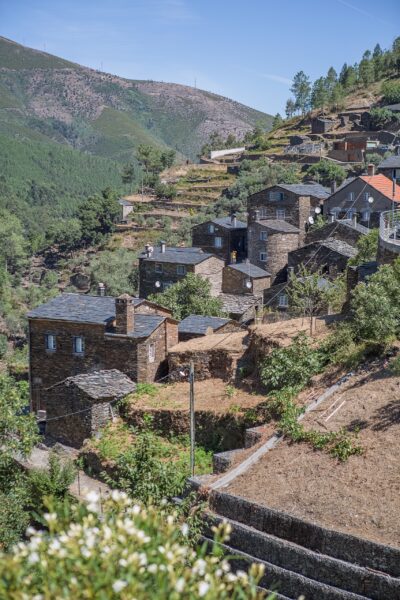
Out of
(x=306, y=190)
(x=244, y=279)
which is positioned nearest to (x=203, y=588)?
(x=244, y=279)

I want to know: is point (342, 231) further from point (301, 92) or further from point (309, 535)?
point (301, 92)

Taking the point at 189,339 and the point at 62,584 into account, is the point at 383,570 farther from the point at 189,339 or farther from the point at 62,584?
the point at 189,339

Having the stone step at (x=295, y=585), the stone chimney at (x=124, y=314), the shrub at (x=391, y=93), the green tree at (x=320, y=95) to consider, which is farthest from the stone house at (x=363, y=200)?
the green tree at (x=320, y=95)

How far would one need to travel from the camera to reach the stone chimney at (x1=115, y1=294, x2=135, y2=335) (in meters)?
27.2

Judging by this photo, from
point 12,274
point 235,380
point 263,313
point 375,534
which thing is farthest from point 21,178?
point 375,534

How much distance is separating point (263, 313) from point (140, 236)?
43615 millimetres

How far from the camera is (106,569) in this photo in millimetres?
6812

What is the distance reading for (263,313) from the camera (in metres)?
35.6

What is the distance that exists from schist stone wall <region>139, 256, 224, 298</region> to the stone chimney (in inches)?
716

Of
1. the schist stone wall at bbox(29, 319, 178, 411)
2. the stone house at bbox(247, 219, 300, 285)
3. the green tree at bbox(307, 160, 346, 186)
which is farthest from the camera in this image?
the green tree at bbox(307, 160, 346, 186)

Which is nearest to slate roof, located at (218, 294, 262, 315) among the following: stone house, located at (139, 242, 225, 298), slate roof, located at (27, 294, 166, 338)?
stone house, located at (139, 242, 225, 298)

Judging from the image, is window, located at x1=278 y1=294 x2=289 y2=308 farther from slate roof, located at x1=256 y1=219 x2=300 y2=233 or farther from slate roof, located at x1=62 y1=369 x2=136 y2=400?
slate roof, located at x1=62 y1=369 x2=136 y2=400

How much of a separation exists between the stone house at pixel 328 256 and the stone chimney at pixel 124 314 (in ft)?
46.7

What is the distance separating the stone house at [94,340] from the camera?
27.4 meters
